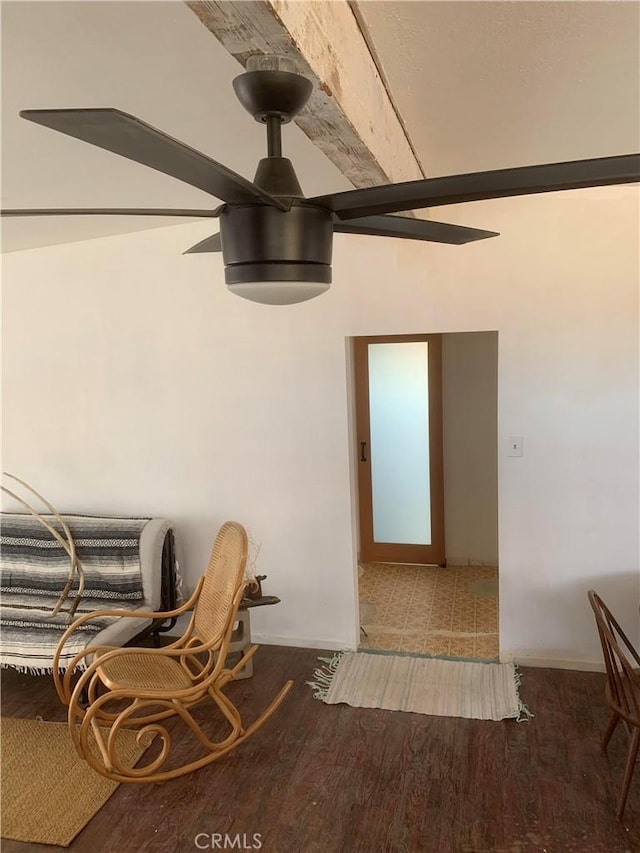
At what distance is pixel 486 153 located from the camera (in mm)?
2266

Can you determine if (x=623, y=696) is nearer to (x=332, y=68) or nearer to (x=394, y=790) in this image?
(x=394, y=790)

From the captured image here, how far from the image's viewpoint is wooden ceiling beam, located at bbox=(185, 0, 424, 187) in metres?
0.97

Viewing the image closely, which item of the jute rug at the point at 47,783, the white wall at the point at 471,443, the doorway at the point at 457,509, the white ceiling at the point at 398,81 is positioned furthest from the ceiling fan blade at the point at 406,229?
the white wall at the point at 471,443

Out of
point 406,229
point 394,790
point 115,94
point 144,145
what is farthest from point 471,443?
point 144,145

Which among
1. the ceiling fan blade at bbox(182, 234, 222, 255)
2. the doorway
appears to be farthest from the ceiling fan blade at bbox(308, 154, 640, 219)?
the doorway

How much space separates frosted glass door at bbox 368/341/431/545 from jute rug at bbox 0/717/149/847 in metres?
2.57

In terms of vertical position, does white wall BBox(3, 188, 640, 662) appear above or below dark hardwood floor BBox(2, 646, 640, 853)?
above

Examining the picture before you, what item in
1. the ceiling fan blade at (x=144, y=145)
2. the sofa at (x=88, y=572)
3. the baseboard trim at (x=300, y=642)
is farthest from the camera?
the baseboard trim at (x=300, y=642)

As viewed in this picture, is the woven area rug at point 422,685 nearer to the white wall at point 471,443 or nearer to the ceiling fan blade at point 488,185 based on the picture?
the white wall at point 471,443

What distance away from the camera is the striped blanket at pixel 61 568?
363cm

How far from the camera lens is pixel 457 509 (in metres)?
4.98

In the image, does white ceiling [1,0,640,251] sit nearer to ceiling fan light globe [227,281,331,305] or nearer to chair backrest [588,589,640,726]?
ceiling fan light globe [227,281,331,305]

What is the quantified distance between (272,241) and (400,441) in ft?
12.5

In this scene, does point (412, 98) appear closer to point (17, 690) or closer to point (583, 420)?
point (583, 420)
